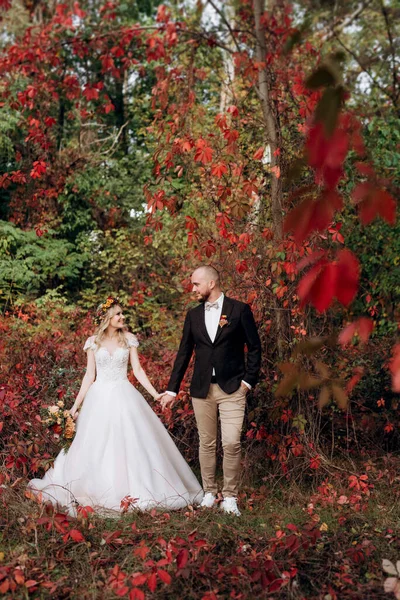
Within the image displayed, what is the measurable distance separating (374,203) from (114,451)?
4.33 m

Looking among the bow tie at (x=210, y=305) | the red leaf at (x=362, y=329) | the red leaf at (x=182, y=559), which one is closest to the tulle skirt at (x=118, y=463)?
the bow tie at (x=210, y=305)

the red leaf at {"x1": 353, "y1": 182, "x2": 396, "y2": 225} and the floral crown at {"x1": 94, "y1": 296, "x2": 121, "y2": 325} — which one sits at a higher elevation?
the red leaf at {"x1": 353, "y1": 182, "x2": 396, "y2": 225}

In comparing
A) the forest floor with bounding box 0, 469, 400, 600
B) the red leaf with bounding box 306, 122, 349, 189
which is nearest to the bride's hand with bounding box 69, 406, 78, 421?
the forest floor with bounding box 0, 469, 400, 600

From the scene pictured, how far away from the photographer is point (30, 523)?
15.1ft

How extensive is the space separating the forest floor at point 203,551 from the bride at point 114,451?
0.28 m

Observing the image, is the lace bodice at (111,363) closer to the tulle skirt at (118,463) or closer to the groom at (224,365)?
the tulle skirt at (118,463)

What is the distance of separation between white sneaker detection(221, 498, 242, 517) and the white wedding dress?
35 centimetres

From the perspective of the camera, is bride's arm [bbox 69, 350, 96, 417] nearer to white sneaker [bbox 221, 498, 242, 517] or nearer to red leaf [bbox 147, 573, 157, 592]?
white sneaker [bbox 221, 498, 242, 517]

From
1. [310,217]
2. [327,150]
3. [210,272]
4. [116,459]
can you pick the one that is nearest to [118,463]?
[116,459]

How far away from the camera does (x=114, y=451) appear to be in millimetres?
5672

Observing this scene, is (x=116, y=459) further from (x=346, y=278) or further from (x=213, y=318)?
(x=346, y=278)

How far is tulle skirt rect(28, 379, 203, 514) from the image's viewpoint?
5.52 metres

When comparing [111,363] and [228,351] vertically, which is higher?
[228,351]

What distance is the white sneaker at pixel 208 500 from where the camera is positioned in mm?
5594
